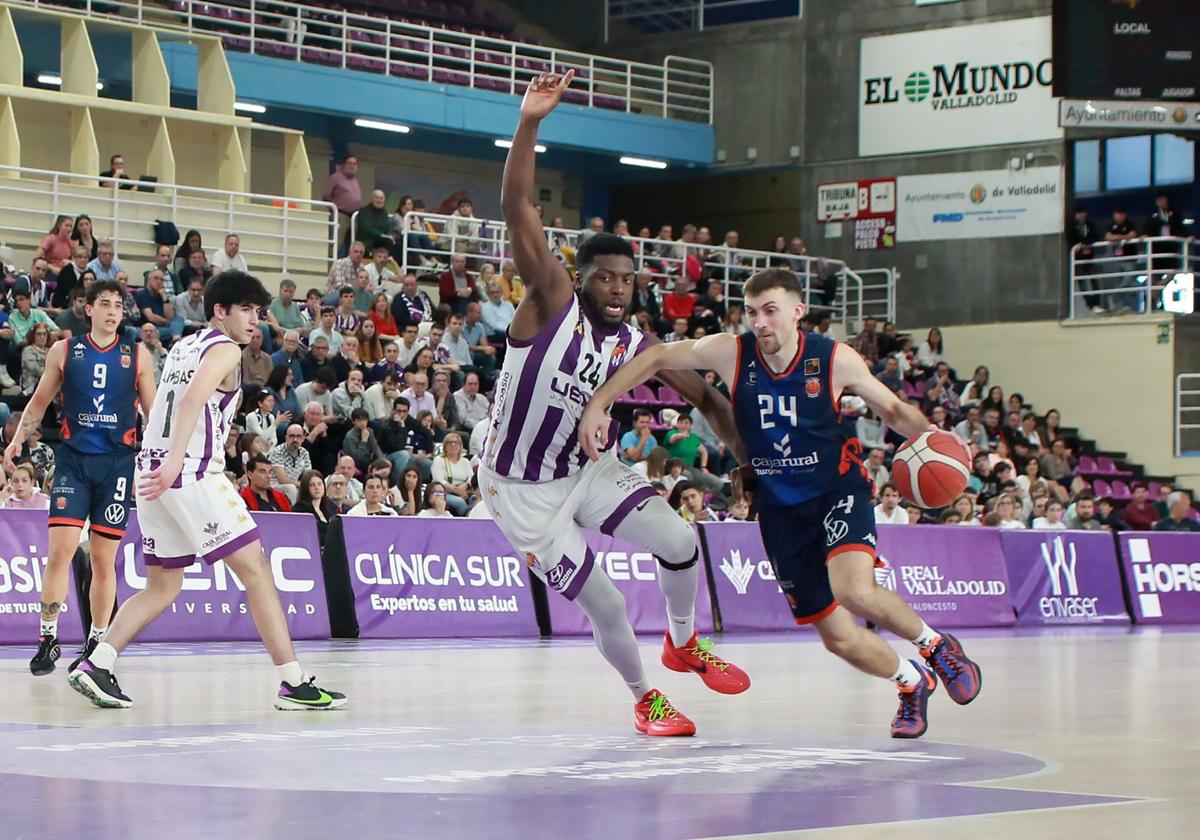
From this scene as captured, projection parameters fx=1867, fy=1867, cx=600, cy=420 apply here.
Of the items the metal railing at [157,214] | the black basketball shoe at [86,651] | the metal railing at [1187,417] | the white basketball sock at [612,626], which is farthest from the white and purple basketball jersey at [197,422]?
the metal railing at [1187,417]

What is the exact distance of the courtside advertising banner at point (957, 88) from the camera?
112 ft

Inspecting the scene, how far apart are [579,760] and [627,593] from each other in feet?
35.5

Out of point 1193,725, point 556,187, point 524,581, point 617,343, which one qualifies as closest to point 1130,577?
point 524,581

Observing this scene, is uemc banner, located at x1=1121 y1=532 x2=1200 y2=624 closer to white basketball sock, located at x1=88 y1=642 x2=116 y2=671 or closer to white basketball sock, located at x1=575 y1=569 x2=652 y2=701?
white basketball sock, located at x1=575 y1=569 x2=652 y2=701

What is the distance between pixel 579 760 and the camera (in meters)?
7.14

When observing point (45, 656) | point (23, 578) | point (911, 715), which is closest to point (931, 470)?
point (911, 715)

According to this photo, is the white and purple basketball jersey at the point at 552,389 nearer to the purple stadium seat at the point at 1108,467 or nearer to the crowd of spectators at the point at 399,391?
the crowd of spectators at the point at 399,391

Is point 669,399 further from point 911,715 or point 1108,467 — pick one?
point 911,715

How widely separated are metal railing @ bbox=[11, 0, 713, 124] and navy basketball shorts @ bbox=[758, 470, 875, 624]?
2206 centimetres

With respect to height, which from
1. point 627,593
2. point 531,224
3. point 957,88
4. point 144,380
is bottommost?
point 627,593

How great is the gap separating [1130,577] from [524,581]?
8668 millimetres

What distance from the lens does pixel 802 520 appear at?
8.29m

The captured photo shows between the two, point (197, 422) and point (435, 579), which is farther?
point (435, 579)

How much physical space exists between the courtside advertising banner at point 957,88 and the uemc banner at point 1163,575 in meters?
12.5
